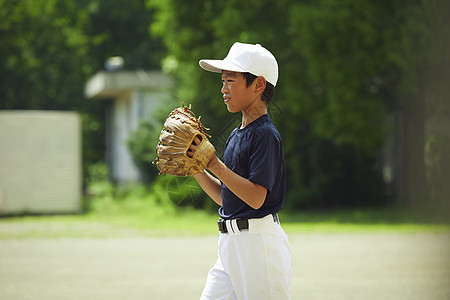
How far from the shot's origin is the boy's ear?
3.39m

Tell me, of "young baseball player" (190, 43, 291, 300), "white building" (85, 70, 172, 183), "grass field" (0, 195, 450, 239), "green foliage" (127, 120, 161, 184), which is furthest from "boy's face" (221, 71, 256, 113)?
"white building" (85, 70, 172, 183)

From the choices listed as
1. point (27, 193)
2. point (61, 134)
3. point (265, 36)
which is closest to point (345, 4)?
point (265, 36)

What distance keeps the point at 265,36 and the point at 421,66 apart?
405 cm

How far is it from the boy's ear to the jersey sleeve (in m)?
0.28

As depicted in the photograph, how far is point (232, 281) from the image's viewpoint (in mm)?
3391

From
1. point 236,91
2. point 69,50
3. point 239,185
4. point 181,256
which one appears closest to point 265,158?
point 239,185

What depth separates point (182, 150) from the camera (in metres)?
3.10

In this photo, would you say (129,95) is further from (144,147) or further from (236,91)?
(236,91)

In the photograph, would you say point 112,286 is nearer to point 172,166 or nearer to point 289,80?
point 172,166

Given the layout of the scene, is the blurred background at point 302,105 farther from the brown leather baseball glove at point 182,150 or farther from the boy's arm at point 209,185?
the brown leather baseball glove at point 182,150

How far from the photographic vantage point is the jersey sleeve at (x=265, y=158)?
10.2 ft

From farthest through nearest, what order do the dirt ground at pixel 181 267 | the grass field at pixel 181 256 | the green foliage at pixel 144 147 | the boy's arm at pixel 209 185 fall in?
the green foliage at pixel 144 147, the grass field at pixel 181 256, the dirt ground at pixel 181 267, the boy's arm at pixel 209 185

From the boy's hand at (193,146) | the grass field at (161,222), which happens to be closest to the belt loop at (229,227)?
the boy's hand at (193,146)

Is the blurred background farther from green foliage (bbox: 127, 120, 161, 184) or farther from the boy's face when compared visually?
the boy's face
